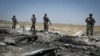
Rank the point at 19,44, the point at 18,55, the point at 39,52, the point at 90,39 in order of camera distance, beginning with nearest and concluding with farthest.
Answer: the point at 39,52
the point at 18,55
the point at 19,44
the point at 90,39

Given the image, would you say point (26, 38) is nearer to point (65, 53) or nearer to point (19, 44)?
point (19, 44)

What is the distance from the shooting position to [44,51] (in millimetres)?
9516

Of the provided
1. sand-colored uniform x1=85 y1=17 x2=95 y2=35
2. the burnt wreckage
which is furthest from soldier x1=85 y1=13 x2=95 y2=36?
the burnt wreckage

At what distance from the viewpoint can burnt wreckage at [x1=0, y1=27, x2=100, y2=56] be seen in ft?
34.1

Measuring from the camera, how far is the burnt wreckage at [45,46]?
1038 cm

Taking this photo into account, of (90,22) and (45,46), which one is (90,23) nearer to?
(90,22)

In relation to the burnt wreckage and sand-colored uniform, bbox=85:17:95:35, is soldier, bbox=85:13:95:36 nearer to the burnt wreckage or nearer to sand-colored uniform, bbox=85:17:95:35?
sand-colored uniform, bbox=85:17:95:35

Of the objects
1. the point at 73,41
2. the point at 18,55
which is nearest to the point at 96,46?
the point at 73,41

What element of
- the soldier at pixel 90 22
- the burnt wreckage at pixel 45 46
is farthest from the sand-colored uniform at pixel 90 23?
the burnt wreckage at pixel 45 46

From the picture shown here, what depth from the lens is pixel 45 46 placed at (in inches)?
477

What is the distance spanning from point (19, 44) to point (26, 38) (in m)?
0.87

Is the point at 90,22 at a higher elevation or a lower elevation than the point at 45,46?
higher

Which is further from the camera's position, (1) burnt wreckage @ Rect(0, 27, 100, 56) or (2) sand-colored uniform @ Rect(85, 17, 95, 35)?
(2) sand-colored uniform @ Rect(85, 17, 95, 35)

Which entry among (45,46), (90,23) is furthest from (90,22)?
(45,46)
